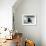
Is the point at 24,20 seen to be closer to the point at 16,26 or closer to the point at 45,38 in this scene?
the point at 16,26

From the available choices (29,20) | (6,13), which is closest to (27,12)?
(29,20)

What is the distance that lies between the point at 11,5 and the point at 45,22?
5.01 feet

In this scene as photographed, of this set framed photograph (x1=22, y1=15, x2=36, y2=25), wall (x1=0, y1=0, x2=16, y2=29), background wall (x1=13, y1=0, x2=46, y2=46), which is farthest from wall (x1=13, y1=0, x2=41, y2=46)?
wall (x1=0, y1=0, x2=16, y2=29)

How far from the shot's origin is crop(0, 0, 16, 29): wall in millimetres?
4387

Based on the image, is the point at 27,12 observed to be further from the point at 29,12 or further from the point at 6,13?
the point at 6,13

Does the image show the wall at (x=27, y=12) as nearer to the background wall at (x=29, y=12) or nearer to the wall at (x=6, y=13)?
the background wall at (x=29, y=12)

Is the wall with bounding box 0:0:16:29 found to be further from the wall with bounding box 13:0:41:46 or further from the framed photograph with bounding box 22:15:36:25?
the framed photograph with bounding box 22:15:36:25

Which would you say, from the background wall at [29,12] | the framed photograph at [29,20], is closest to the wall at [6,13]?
the background wall at [29,12]

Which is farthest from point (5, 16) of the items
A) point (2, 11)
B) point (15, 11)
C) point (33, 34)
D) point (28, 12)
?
point (33, 34)

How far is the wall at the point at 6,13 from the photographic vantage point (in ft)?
→ 14.4

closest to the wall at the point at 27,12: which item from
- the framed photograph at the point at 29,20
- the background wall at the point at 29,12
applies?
the background wall at the point at 29,12

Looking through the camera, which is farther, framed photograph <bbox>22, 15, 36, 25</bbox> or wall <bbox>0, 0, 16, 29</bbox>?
framed photograph <bbox>22, 15, 36, 25</bbox>

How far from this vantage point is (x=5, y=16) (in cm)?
445

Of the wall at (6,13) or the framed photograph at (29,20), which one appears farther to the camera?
the framed photograph at (29,20)
